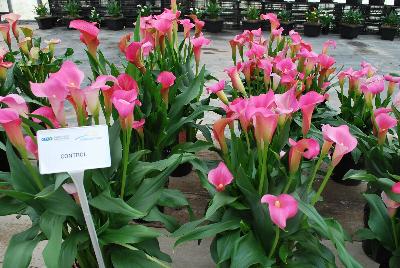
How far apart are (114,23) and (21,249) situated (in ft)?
20.9

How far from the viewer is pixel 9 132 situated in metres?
0.92

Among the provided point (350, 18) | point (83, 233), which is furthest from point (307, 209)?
point (350, 18)

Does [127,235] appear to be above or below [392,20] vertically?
below

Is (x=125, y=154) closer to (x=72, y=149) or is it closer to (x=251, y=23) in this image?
(x=72, y=149)

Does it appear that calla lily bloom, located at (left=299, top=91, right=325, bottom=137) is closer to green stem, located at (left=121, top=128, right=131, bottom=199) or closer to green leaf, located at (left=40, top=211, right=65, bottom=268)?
green stem, located at (left=121, top=128, right=131, bottom=199)

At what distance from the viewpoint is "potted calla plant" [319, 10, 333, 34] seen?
643 centimetres

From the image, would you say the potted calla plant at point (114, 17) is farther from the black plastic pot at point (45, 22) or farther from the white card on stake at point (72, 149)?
the white card on stake at point (72, 149)

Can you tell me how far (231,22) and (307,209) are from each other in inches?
258

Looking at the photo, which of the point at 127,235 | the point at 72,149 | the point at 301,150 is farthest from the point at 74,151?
the point at 301,150

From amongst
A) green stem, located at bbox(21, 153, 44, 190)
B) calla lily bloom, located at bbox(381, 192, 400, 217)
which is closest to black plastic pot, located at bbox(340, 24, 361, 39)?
calla lily bloom, located at bbox(381, 192, 400, 217)

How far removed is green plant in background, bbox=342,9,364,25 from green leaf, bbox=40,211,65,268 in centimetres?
631

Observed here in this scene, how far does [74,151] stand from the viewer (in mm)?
857

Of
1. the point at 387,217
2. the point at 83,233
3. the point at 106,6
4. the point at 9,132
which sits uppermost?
the point at 106,6

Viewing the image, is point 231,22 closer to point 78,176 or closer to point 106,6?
point 106,6
